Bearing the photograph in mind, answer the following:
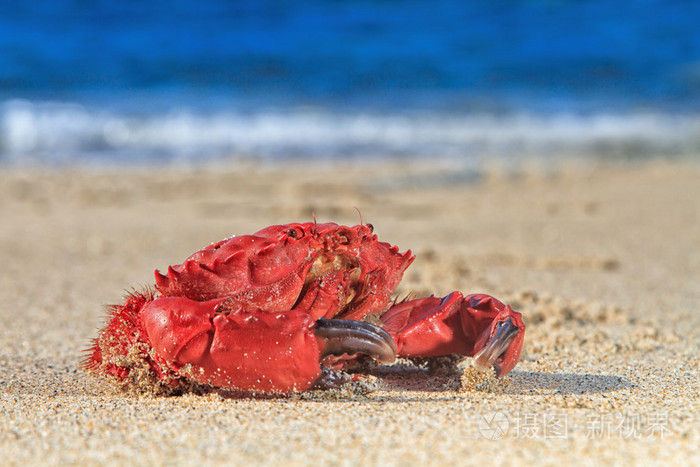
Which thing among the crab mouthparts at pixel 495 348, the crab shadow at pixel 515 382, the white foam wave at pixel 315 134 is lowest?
the crab shadow at pixel 515 382

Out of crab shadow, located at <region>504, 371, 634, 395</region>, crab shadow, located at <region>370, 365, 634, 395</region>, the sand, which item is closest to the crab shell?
the sand

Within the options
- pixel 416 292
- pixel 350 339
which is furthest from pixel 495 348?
pixel 416 292

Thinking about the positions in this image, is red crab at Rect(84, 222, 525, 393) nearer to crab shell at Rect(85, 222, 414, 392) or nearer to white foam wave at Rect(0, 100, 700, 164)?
crab shell at Rect(85, 222, 414, 392)

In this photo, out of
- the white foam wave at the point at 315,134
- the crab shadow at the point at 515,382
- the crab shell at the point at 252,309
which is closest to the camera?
the crab shell at the point at 252,309

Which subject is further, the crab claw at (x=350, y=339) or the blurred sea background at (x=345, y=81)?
the blurred sea background at (x=345, y=81)

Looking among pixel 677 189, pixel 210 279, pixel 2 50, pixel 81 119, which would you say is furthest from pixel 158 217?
pixel 2 50

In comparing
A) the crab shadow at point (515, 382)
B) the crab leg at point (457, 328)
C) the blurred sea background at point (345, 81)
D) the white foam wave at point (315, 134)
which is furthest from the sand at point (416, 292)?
the blurred sea background at point (345, 81)

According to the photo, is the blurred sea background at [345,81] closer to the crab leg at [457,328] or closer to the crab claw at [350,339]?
the crab leg at [457,328]

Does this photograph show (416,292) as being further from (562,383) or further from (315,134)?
(315,134)

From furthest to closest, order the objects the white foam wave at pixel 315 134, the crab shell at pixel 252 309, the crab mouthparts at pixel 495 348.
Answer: the white foam wave at pixel 315 134 → the crab mouthparts at pixel 495 348 → the crab shell at pixel 252 309
